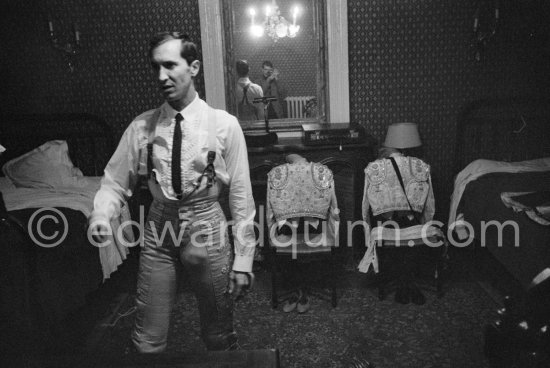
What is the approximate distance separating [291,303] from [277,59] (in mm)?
2254

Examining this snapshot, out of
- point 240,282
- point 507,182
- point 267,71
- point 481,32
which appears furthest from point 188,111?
point 481,32

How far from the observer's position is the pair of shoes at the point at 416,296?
3807 mm

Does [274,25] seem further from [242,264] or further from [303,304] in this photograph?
[242,264]

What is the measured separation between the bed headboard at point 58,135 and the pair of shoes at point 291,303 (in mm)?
2448

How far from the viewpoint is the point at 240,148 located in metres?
2.18

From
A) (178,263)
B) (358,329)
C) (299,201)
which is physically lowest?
(358,329)

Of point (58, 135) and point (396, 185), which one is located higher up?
point (58, 135)

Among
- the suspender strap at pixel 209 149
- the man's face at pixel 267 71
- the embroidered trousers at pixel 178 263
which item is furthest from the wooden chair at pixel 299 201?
the suspender strap at pixel 209 149

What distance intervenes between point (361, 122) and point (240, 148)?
2888 mm

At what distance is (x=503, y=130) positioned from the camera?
15.8 ft

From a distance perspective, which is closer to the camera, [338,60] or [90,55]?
[338,60]

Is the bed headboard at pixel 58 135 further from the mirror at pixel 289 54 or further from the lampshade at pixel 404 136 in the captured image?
the lampshade at pixel 404 136

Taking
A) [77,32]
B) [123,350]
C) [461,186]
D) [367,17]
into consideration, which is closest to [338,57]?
[367,17]

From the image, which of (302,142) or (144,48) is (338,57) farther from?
(144,48)
